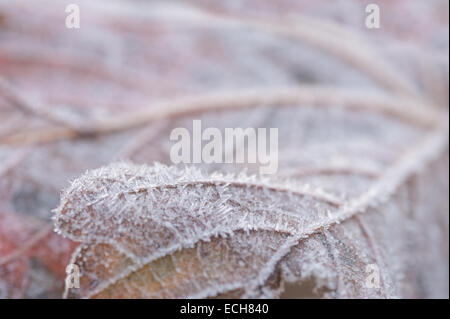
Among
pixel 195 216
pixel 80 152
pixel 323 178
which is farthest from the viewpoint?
pixel 80 152

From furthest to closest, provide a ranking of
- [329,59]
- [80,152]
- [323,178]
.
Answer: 1. [329,59]
2. [80,152]
3. [323,178]

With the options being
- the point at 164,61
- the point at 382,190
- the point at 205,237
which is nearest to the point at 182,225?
the point at 205,237

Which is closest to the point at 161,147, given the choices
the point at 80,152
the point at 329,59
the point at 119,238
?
the point at 80,152

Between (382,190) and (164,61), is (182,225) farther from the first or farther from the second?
(164,61)

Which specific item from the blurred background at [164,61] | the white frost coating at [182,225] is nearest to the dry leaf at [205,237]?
the white frost coating at [182,225]

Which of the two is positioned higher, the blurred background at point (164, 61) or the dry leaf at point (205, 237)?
the blurred background at point (164, 61)

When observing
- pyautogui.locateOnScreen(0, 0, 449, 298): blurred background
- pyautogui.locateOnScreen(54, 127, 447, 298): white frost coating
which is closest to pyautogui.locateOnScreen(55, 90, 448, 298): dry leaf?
pyautogui.locateOnScreen(54, 127, 447, 298): white frost coating

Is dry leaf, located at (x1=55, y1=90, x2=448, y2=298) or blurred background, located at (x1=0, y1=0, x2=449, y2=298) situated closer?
dry leaf, located at (x1=55, y1=90, x2=448, y2=298)

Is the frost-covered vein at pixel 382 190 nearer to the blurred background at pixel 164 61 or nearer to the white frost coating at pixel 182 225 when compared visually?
the white frost coating at pixel 182 225

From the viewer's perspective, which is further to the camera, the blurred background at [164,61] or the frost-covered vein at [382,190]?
the blurred background at [164,61]

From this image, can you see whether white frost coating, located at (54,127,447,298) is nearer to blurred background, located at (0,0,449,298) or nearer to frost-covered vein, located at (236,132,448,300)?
frost-covered vein, located at (236,132,448,300)

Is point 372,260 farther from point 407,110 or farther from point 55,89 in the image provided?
point 55,89
